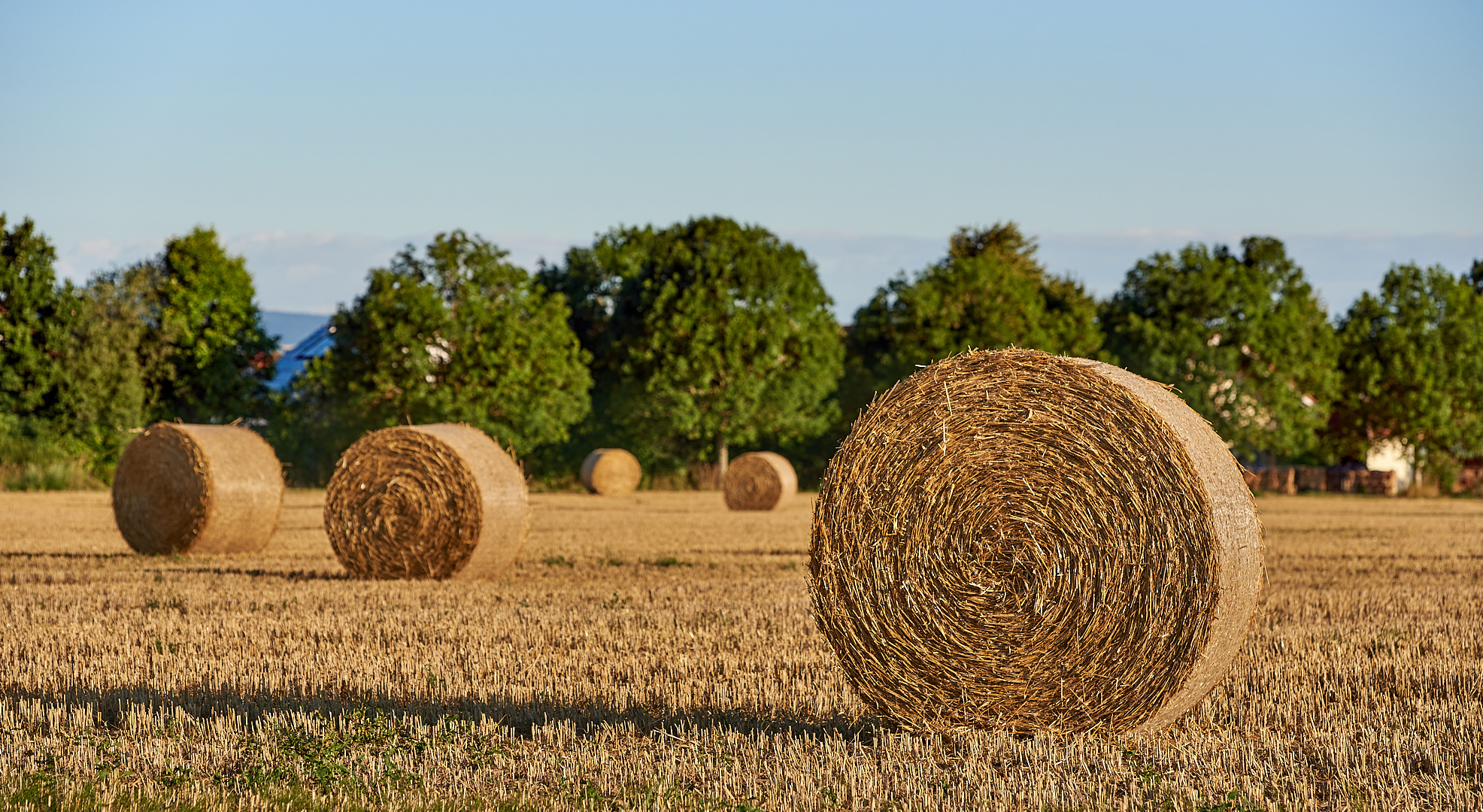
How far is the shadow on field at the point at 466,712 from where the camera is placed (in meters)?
7.25

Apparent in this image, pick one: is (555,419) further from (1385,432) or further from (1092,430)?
(1092,430)

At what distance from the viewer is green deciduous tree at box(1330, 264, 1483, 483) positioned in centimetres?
4803

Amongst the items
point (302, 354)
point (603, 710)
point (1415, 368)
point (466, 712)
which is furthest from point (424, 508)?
point (302, 354)

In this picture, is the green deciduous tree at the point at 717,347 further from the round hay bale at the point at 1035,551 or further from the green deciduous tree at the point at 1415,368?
the round hay bale at the point at 1035,551

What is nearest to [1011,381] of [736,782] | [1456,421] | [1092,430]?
[1092,430]

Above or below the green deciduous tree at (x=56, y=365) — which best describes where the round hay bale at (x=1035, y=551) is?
below

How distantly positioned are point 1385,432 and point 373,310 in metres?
32.8

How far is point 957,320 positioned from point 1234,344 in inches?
355

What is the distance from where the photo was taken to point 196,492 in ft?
56.2

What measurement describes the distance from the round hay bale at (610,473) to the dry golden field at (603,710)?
26351mm

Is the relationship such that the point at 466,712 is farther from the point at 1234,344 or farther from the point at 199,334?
the point at 1234,344

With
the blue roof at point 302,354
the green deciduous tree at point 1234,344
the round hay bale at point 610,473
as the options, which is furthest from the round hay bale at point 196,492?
the blue roof at point 302,354

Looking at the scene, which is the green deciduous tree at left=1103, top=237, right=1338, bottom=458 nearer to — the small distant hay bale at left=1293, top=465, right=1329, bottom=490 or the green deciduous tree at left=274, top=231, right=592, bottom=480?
the small distant hay bale at left=1293, top=465, right=1329, bottom=490

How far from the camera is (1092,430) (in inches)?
284
